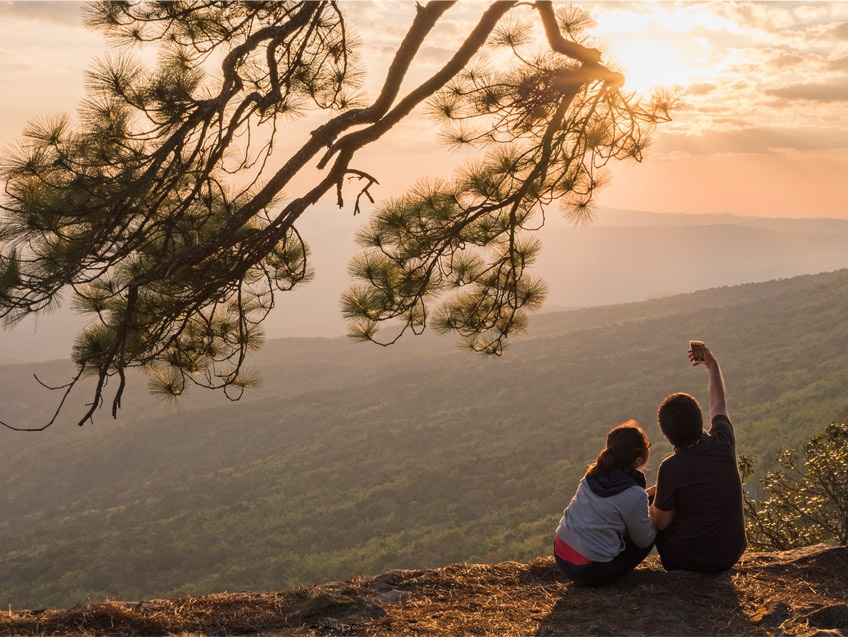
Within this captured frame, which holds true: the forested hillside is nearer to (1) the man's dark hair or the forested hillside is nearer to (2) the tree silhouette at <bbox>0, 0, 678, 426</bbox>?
(2) the tree silhouette at <bbox>0, 0, 678, 426</bbox>

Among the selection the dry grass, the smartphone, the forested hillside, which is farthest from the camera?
the forested hillside

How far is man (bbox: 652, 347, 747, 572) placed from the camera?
3256 mm

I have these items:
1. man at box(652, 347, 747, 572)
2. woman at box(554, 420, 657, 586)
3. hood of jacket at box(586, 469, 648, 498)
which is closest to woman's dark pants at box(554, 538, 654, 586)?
woman at box(554, 420, 657, 586)

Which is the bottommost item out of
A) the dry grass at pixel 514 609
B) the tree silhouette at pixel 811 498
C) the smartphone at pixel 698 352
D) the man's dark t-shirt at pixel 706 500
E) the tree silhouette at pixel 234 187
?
the tree silhouette at pixel 811 498

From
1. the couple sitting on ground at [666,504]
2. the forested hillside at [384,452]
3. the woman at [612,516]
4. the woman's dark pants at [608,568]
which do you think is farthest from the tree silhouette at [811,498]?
the forested hillside at [384,452]

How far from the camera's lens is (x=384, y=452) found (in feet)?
81.5

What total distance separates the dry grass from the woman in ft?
0.55

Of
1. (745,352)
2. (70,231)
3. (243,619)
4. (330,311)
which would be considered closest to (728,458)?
(243,619)

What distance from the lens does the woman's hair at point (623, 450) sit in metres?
3.19

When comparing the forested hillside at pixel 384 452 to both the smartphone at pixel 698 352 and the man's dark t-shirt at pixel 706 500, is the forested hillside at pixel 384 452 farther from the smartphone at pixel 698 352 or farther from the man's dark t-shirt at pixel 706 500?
the man's dark t-shirt at pixel 706 500

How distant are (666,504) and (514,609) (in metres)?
1.01

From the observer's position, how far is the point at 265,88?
15.5ft

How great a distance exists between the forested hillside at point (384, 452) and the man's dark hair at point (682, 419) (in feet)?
25.5

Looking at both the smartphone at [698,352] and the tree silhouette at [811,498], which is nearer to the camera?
the smartphone at [698,352]
